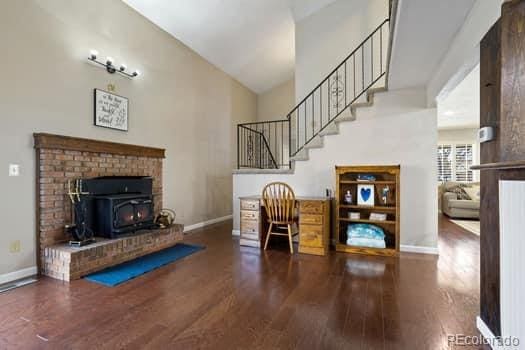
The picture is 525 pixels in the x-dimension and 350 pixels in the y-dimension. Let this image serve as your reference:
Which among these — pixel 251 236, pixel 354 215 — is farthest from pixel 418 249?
pixel 251 236

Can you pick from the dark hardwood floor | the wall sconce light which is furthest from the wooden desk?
the wall sconce light

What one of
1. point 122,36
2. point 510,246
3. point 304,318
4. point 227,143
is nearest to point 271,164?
point 227,143

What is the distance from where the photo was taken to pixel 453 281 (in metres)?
2.66

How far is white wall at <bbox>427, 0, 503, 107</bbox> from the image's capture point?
5.86ft

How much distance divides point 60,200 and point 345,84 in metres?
4.79

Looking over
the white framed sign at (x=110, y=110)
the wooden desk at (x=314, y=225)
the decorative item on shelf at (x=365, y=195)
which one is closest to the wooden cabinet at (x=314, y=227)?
the wooden desk at (x=314, y=225)

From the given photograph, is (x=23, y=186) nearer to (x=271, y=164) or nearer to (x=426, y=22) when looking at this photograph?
(x=426, y=22)

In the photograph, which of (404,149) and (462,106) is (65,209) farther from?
(462,106)

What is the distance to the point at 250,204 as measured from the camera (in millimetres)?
4078

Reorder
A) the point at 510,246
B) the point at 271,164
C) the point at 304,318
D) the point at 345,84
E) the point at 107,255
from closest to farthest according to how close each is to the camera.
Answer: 1. the point at 510,246
2. the point at 304,318
3. the point at 107,255
4. the point at 345,84
5. the point at 271,164

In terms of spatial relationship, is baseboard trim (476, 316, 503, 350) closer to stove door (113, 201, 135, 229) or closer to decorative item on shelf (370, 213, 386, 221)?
decorative item on shelf (370, 213, 386, 221)

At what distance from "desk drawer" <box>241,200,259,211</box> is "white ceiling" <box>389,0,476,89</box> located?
2.49 m

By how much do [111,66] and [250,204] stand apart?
8.96ft

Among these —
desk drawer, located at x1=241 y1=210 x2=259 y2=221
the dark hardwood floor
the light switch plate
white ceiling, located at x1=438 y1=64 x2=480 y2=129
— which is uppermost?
white ceiling, located at x1=438 y1=64 x2=480 y2=129
